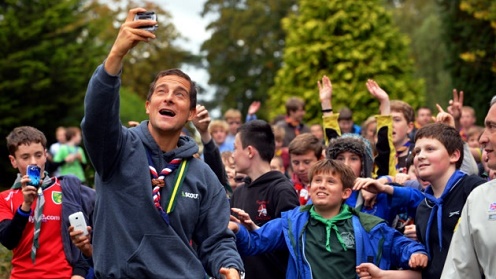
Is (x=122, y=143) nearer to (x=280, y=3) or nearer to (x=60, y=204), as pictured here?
(x=60, y=204)

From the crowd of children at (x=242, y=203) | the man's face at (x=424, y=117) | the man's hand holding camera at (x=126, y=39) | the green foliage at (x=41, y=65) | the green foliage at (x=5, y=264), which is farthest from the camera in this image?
the green foliage at (x=41, y=65)

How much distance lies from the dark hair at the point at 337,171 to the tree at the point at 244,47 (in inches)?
1733

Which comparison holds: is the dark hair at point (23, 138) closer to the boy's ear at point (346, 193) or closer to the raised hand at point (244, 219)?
the raised hand at point (244, 219)

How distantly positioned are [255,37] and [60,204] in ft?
152

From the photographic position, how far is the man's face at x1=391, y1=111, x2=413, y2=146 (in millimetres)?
10453

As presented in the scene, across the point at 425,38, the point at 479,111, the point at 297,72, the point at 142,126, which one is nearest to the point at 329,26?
the point at 297,72

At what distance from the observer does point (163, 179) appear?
574 centimetres

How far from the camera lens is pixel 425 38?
4444cm

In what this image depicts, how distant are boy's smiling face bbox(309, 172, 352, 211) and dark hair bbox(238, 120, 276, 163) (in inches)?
55.2

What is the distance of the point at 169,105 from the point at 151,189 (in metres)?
0.61

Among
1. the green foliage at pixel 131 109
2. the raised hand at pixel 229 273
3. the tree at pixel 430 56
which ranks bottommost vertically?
the raised hand at pixel 229 273

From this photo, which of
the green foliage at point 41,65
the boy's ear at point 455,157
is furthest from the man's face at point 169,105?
the green foliage at point 41,65

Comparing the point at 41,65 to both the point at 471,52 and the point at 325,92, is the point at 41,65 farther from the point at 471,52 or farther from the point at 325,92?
the point at 325,92

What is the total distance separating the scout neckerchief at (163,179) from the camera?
5.63 meters
